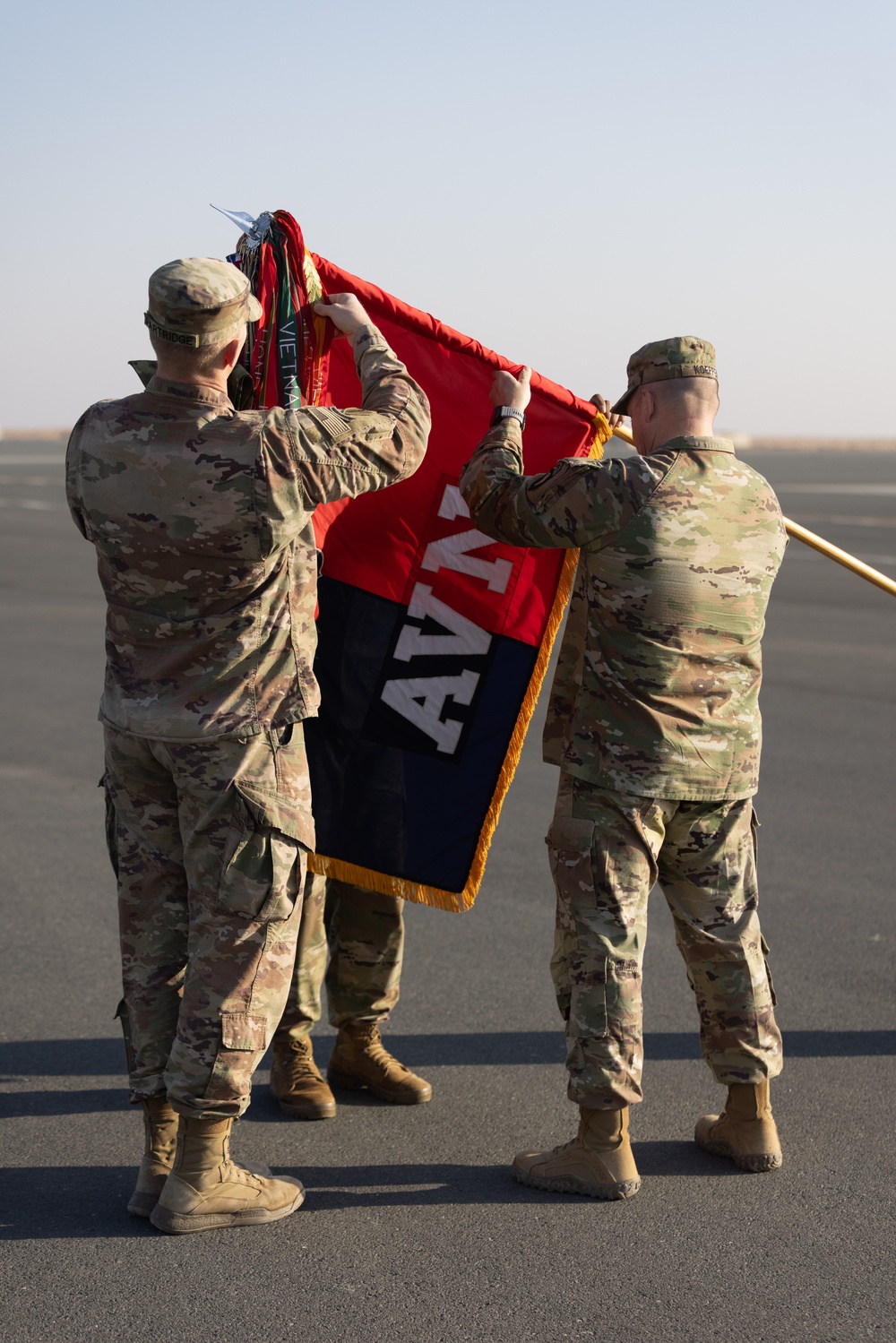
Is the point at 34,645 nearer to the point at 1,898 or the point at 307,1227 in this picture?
the point at 1,898

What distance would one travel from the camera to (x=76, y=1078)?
4.14 metres

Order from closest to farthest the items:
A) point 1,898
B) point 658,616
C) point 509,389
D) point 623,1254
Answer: point 623,1254, point 658,616, point 509,389, point 1,898

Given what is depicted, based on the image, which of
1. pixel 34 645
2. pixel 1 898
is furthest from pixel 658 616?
pixel 34 645

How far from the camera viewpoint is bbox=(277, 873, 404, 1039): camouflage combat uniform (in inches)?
162

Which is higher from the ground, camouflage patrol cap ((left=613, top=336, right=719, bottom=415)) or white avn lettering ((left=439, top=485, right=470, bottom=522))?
camouflage patrol cap ((left=613, top=336, right=719, bottom=415))

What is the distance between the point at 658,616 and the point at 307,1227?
178 cm

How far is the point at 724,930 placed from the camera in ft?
11.6

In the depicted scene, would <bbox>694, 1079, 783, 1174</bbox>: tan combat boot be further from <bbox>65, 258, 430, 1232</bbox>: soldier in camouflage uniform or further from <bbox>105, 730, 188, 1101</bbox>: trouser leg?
<bbox>105, 730, 188, 1101</bbox>: trouser leg

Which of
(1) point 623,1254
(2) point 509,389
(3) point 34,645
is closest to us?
(1) point 623,1254

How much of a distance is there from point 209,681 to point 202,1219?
132 cm

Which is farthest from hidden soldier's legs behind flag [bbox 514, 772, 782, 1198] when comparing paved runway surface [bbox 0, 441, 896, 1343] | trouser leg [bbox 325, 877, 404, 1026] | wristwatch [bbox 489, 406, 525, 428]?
wristwatch [bbox 489, 406, 525, 428]

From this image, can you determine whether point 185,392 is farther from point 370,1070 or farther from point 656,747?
point 370,1070

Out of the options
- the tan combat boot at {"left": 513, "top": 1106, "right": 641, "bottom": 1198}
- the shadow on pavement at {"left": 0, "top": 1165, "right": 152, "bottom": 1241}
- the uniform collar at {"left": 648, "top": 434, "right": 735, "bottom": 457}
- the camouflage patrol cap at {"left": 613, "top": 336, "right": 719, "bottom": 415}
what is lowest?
the shadow on pavement at {"left": 0, "top": 1165, "right": 152, "bottom": 1241}

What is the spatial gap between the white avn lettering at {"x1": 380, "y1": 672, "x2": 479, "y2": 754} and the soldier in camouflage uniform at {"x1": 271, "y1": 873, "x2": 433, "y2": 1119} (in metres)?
0.55
